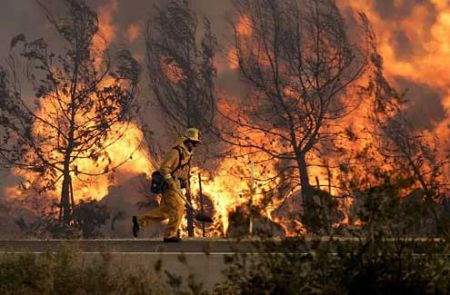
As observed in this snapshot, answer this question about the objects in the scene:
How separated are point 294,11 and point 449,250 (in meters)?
21.0

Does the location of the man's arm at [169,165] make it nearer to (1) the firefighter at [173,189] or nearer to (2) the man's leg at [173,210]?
(1) the firefighter at [173,189]

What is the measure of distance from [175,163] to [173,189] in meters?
0.40

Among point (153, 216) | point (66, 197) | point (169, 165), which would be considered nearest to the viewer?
point (169, 165)

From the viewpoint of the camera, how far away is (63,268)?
715 centimetres

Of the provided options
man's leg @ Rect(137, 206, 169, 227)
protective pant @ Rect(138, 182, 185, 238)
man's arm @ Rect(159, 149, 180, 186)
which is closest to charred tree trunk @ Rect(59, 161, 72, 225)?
man's leg @ Rect(137, 206, 169, 227)

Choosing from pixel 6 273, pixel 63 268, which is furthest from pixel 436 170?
pixel 6 273

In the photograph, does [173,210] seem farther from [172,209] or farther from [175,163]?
[175,163]

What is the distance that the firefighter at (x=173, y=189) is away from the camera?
10977 millimetres

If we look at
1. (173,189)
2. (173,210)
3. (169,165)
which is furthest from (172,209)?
(169,165)

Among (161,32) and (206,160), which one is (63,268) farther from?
(161,32)

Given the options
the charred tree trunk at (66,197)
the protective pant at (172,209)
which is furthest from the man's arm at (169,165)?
the charred tree trunk at (66,197)

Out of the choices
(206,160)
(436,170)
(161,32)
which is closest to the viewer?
(436,170)

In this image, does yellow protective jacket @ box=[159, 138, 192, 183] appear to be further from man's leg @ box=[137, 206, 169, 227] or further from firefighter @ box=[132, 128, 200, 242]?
man's leg @ box=[137, 206, 169, 227]

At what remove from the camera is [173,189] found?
36.1 ft
